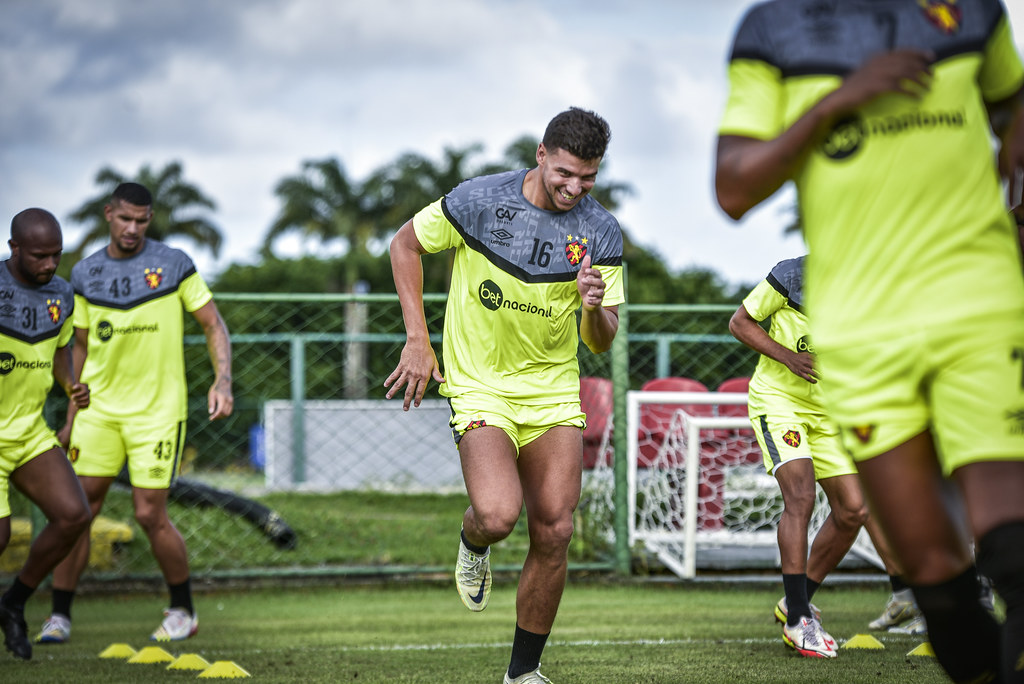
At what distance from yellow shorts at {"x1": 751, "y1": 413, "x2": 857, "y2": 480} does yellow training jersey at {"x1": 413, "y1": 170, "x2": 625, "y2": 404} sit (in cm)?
170

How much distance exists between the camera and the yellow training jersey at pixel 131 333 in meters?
6.41

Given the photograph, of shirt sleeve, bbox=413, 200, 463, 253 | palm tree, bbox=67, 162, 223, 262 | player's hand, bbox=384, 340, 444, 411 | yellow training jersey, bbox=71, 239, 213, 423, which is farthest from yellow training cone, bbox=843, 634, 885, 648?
palm tree, bbox=67, 162, 223, 262

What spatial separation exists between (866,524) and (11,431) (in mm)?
4828

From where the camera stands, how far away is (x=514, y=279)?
4.24 metres

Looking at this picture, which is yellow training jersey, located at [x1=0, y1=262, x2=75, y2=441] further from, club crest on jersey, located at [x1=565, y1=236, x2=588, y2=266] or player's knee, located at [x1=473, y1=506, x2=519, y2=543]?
club crest on jersey, located at [x1=565, y1=236, x2=588, y2=266]

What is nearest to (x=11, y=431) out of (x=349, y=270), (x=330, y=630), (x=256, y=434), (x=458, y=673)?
(x=330, y=630)

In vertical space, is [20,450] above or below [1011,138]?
below

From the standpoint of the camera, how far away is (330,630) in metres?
6.43

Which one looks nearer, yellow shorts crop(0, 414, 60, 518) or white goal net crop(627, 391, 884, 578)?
yellow shorts crop(0, 414, 60, 518)

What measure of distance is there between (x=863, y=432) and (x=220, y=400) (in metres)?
4.71

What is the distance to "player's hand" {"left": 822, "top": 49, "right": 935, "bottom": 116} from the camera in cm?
220

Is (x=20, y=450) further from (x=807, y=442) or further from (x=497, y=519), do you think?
(x=807, y=442)

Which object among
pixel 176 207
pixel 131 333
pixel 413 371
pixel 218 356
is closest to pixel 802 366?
pixel 413 371

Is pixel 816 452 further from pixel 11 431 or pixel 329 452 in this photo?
pixel 329 452
